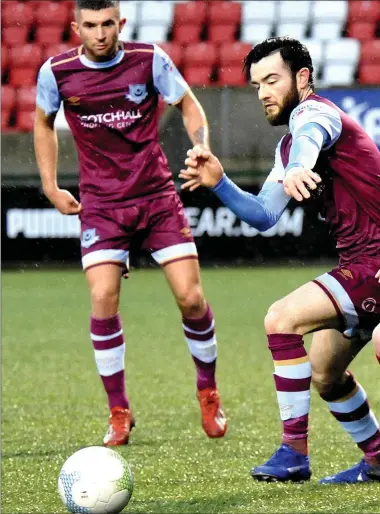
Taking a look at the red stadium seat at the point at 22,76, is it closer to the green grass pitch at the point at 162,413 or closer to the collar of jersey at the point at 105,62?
the green grass pitch at the point at 162,413

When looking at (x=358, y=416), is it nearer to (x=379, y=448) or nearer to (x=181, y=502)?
(x=379, y=448)

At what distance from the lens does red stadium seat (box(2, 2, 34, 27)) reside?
16.4m

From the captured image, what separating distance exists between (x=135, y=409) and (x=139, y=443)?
88cm

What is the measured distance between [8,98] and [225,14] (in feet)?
11.0

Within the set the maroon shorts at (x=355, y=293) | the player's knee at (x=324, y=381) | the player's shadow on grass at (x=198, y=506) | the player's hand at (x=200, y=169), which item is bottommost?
the player's shadow on grass at (x=198, y=506)

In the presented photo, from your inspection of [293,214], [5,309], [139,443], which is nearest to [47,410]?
[139,443]

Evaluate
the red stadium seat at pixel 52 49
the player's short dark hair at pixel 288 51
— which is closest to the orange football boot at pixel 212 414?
the player's short dark hair at pixel 288 51

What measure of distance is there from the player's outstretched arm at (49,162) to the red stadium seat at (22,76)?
1029 cm

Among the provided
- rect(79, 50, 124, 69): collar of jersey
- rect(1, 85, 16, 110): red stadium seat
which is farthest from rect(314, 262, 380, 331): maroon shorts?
rect(1, 85, 16, 110): red stadium seat

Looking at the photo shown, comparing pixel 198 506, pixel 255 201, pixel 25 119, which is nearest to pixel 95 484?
pixel 198 506

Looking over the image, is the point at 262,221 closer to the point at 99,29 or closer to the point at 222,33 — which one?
the point at 99,29

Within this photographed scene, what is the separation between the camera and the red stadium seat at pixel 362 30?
50.9 ft

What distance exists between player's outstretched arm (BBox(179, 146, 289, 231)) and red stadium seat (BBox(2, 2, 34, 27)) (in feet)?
42.3

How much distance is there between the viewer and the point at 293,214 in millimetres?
12516
